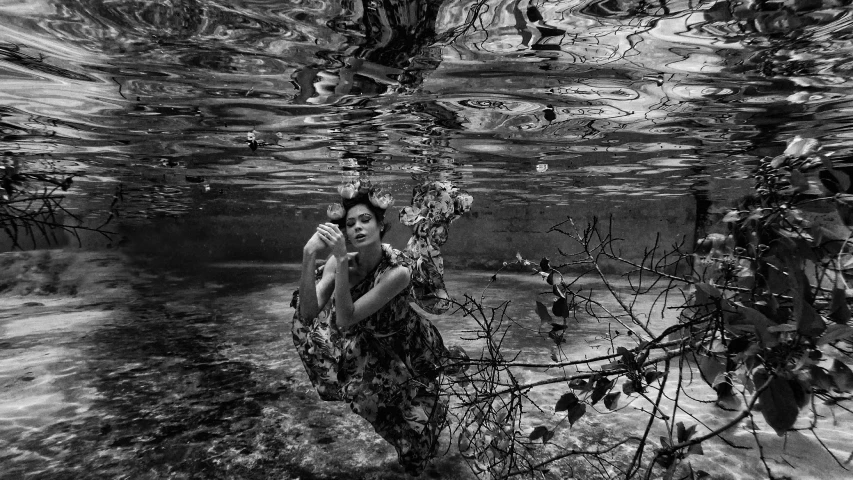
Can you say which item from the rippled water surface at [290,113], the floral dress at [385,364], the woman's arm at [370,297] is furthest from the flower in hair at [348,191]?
the rippled water surface at [290,113]

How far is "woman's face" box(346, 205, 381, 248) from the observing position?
432cm

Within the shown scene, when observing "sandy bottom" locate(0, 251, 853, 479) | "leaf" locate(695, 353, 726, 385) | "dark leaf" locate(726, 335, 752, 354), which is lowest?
"sandy bottom" locate(0, 251, 853, 479)

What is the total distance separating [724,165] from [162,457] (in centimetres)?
1736

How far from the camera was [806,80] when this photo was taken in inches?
262

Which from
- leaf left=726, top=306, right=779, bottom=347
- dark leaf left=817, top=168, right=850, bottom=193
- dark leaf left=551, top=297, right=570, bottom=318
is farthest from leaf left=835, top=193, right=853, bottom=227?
dark leaf left=551, top=297, right=570, bottom=318

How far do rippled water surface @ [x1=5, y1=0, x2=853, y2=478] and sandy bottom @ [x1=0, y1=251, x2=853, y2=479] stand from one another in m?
0.05

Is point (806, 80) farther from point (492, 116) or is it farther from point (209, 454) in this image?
point (209, 454)

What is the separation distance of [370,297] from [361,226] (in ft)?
2.55

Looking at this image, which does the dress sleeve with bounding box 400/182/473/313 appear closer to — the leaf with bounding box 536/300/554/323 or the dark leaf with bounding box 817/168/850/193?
the leaf with bounding box 536/300/554/323

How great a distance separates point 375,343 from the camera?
446 cm

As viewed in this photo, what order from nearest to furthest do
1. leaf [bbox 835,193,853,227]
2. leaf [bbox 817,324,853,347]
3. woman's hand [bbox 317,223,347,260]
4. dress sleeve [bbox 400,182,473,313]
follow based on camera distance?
leaf [bbox 817,324,853,347], leaf [bbox 835,193,853,227], woman's hand [bbox 317,223,347,260], dress sleeve [bbox 400,182,473,313]

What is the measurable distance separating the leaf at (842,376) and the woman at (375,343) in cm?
296

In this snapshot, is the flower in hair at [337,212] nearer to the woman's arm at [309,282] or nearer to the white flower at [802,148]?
the woman's arm at [309,282]

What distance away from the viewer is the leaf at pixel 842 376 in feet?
5.16
